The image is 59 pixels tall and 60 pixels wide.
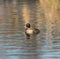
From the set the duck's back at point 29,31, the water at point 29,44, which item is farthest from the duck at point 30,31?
the water at point 29,44

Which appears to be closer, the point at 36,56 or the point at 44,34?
the point at 36,56

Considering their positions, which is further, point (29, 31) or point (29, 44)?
point (29, 31)

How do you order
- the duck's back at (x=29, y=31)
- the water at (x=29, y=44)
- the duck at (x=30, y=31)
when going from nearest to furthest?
the water at (x=29, y=44) < the duck at (x=30, y=31) < the duck's back at (x=29, y=31)

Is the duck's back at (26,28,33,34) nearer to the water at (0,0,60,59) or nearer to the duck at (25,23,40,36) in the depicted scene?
the duck at (25,23,40,36)

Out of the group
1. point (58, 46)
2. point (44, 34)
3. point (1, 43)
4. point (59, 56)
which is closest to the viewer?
point (59, 56)

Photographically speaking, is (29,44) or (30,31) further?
(30,31)

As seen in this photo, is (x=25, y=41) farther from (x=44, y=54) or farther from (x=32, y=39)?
(x=44, y=54)

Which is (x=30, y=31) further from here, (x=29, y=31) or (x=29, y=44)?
(x=29, y=44)

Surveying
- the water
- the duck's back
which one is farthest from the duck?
the water

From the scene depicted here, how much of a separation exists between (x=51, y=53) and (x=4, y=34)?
175 inches

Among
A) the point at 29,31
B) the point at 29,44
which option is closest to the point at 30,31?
the point at 29,31

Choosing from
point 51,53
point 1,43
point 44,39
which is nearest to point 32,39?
point 44,39

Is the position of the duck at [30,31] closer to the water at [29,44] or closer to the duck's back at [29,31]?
the duck's back at [29,31]

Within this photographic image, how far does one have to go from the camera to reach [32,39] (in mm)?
14508
